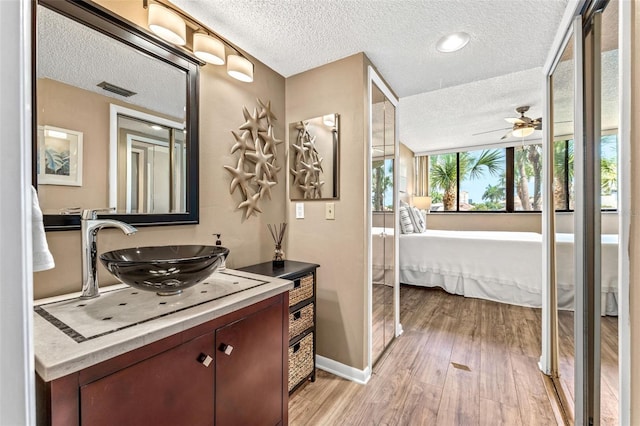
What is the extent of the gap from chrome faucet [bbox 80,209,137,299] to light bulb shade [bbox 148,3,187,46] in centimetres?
92

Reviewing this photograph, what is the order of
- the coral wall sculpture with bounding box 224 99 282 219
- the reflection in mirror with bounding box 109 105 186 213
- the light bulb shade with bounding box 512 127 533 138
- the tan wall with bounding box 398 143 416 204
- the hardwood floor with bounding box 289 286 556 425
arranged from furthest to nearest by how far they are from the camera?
the tan wall with bounding box 398 143 416 204, the light bulb shade with bounding box 512 127 533 138, the coral wall sculpture with bounding box 224 99 282 219, the hardwood floor with bounding box 289 286 556 425, the reflection in mirror with bounding box 109 105 186 213

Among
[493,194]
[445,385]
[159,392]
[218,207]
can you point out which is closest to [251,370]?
[159,392]

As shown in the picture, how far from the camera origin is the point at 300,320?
173 centimetres

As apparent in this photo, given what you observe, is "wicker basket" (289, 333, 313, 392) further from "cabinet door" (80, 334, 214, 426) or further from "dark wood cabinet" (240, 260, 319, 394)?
"cabinet door" (80, 334, 214, 426)

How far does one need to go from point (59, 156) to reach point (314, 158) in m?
1.41

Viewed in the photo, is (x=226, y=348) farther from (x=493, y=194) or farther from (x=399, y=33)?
(x=493, y=194)

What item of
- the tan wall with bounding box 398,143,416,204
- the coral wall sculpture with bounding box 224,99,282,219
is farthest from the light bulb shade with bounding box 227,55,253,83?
the tan wall with bounding box 398,143,416,204

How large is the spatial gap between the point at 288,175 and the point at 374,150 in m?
0.70

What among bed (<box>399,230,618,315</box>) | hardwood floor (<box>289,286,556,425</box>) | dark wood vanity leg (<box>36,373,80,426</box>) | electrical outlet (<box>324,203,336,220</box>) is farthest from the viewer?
bed (<box>399,230,618,315</box>)

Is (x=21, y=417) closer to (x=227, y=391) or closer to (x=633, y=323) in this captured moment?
(x=227, y=391)

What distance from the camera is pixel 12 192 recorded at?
0.45m

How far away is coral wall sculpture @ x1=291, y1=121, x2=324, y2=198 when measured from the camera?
206 centimetres

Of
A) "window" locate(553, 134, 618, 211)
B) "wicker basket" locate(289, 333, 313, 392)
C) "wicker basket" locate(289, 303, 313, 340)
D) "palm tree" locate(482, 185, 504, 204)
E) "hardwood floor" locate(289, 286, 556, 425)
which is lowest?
"hardwood floor" locate(289, 286, 556, 425)

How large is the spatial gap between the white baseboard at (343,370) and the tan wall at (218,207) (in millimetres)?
878
